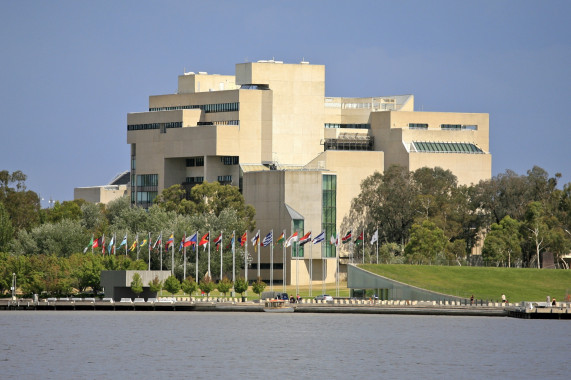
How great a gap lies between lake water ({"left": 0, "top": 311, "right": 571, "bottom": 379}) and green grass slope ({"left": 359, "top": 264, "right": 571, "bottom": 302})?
920 centimetres

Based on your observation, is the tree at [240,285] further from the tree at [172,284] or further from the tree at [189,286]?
the tree at [172,284]

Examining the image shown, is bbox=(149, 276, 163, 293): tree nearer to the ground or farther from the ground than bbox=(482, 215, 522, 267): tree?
nearer to the ground

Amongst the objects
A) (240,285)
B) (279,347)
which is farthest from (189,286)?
(279,347)

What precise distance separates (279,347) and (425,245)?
248ft

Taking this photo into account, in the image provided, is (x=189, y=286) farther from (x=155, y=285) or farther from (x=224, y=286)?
(x=224, y=286)

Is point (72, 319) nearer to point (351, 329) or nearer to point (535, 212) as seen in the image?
point (351, 329)

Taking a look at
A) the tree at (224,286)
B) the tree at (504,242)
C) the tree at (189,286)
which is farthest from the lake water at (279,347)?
the tree at (504,242)

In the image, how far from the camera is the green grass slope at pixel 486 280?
171m

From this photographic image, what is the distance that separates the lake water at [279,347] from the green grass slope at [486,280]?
920cm

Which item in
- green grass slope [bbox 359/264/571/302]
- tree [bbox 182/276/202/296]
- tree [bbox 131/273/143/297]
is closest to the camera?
green grass slope [bbox 359/264/571/302]

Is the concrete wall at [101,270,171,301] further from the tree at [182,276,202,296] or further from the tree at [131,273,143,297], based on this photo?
the tree at [182,276,202,296]

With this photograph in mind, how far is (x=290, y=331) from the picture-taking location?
13700 cm

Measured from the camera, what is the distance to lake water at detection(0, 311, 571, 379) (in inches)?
3917

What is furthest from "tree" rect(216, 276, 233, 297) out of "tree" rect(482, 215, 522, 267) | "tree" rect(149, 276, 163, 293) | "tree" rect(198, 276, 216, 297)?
"tree" rect(482, 215, 522, 267)
